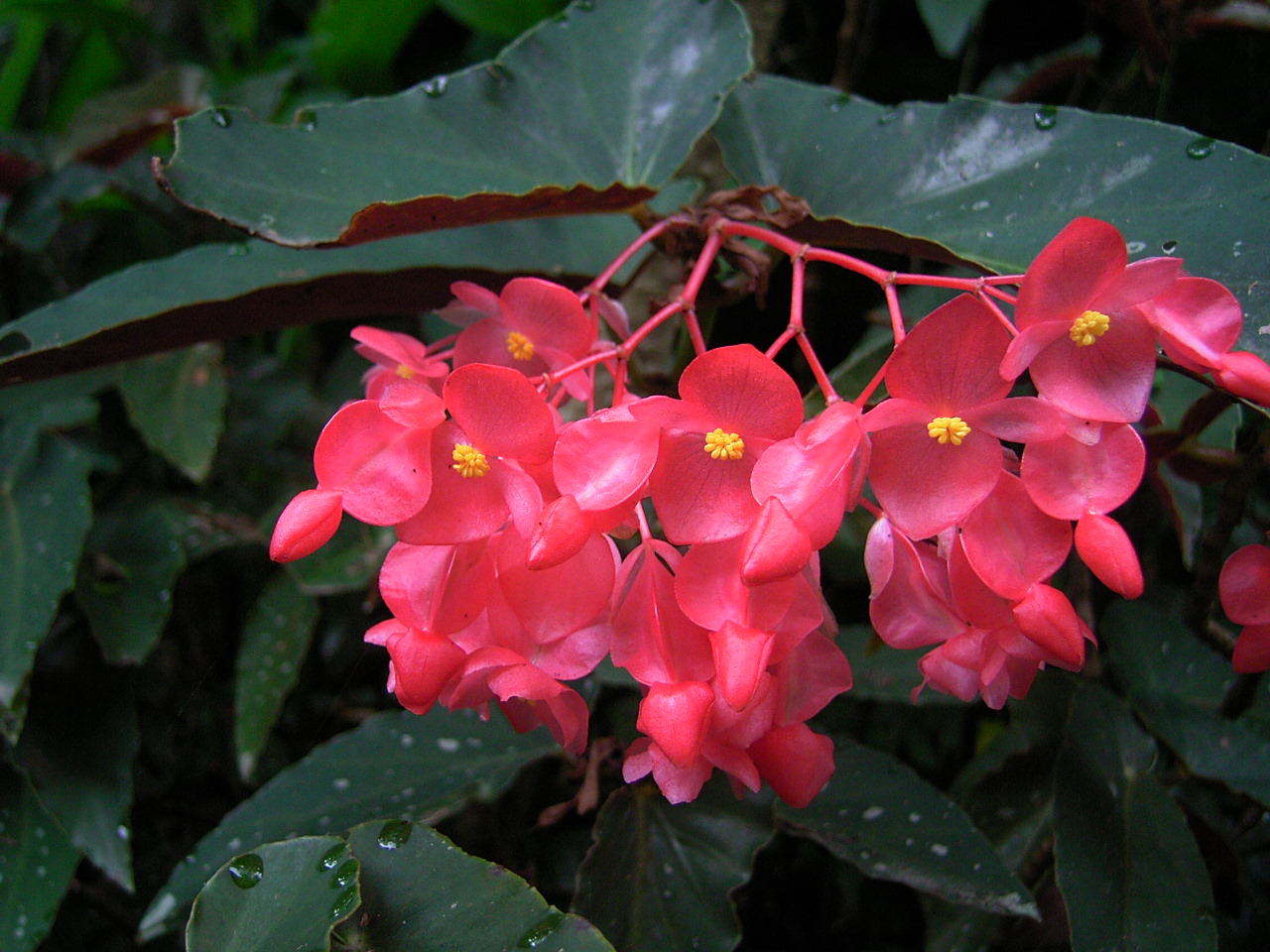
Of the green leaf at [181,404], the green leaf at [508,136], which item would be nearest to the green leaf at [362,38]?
the green leaf at [181,404]

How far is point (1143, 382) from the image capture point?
1.22 feet

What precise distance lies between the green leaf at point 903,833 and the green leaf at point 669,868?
0.14 ft

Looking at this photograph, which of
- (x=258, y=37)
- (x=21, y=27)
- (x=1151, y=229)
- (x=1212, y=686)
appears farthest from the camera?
(x=258, y=37)

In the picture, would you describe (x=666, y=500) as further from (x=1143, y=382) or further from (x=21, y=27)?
(x=21, y=27)

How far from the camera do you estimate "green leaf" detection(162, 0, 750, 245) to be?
533 millimetres

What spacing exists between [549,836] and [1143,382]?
29.4 inches

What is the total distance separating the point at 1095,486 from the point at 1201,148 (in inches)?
10.4

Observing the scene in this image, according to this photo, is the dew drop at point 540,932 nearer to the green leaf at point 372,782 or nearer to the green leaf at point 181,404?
the green leaf at point 372,782

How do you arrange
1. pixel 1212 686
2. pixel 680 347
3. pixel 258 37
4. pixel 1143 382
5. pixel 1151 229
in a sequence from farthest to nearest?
pixel 258 37
pixel 1212 686
pixel 680 347
pixel 1151 229
pixel 1143 382

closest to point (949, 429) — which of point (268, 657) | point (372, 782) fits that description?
point (372, 782)

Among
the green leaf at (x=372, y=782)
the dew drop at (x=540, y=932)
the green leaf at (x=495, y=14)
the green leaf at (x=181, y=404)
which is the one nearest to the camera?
the dew drop at (x=540, y=932)

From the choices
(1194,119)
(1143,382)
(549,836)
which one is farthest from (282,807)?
(1194,119)

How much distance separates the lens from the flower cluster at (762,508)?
0.36 meters

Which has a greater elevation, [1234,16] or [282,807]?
[1234,16]
